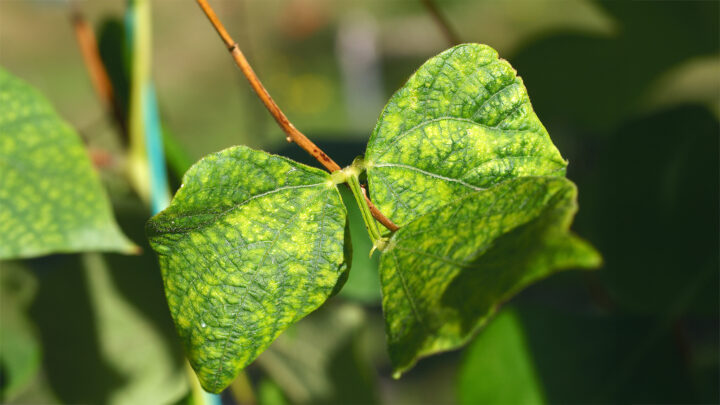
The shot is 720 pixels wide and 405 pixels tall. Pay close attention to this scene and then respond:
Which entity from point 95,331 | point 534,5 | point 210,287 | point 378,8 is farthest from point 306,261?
point 378,8

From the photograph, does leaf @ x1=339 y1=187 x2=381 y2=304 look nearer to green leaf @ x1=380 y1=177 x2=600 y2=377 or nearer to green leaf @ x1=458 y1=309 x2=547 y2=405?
green leaf @ x1=458 y1=309 x2=547 y2=405

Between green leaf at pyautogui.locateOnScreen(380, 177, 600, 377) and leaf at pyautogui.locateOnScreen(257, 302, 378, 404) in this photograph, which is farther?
leaf at pyautogui.locateOnScreen(257, 302, 378, 404)

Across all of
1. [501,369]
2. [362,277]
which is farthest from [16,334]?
[501,369]

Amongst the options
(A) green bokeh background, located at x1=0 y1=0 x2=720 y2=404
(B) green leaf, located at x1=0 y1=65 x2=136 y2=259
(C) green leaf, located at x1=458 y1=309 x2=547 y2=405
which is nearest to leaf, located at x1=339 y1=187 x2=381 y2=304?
(A) green bokeh background, located at x1=0 y1=0 x2=720 y2=404

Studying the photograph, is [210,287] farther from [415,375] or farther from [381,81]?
[381,81]

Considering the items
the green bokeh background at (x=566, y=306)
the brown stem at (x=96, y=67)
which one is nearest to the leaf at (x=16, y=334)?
the green bokeh background at (x=566, y=306)

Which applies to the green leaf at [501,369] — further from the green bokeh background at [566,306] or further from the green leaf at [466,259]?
the green leaf at [466,259]

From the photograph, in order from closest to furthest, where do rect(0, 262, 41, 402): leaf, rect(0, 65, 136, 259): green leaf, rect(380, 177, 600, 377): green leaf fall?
rect(380, 177, 600, 377): green leaf
rect(0, 65, 136, 259): green leaf
rect(0, 262, 41, 402): leaf

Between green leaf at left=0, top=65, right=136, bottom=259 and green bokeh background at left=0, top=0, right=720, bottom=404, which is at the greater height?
green leaf at left=0, top=65, right=136, bottom=259
